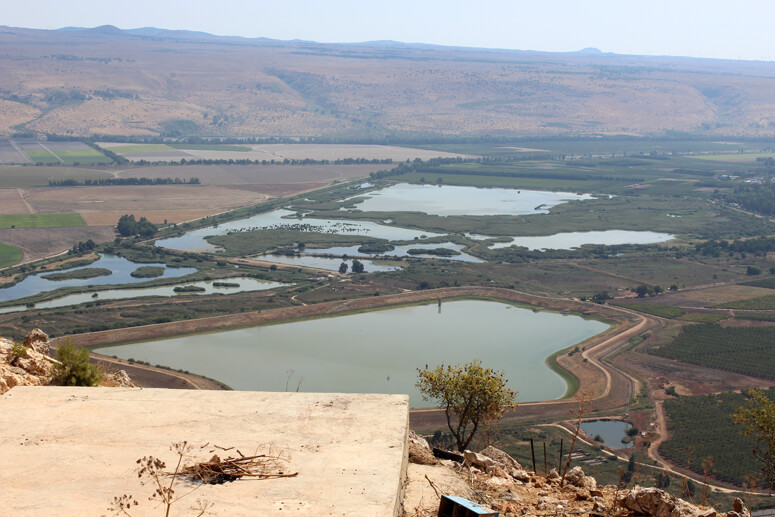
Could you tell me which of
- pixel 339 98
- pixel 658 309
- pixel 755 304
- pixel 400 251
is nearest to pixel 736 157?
pixel 339 98

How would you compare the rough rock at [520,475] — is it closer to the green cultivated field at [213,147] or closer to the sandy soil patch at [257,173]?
the sandy soil patch at [257,173]

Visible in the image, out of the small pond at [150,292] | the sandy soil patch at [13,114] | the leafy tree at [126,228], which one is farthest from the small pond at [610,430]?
the sandy soil patch at [13,114]

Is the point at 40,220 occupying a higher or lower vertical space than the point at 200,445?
lower

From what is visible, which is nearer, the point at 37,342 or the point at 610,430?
the point at 37,342

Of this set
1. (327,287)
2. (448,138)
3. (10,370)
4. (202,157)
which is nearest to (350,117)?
(448,138)

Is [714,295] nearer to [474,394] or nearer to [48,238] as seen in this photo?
[474,394]

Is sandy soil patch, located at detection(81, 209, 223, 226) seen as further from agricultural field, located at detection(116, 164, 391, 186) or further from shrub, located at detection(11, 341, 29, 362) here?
shrub, located at detection(11, 341, 29, 362)
